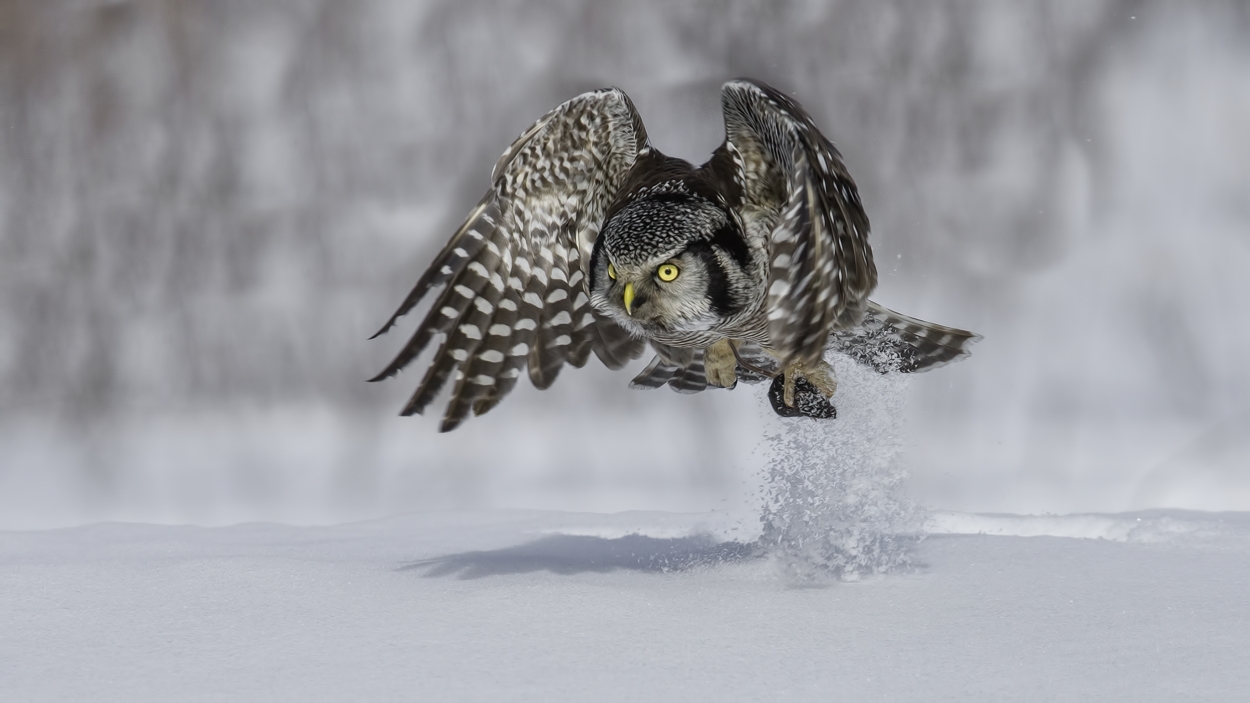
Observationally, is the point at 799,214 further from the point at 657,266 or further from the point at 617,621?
the point at 617,621

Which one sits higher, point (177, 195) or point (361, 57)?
point (361, 57)

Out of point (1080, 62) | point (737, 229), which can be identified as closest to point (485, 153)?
point (737, 229)

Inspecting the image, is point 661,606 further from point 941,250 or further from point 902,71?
point 902,71

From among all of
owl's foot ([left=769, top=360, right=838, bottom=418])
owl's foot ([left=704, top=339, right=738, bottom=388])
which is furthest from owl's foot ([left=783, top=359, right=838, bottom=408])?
owl's foot ([left=704, top=339, right=738, bottom=388])

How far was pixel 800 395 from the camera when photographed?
3.54 m

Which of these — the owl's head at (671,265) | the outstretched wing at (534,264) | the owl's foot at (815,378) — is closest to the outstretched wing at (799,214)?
the owl's head at (671,265)

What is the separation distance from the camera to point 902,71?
650cm

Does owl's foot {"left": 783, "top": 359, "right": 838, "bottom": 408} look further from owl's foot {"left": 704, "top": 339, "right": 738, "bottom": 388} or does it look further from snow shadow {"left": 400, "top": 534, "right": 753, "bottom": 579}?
snow shadow {"left": 400, "top": 534, "right": 753, "bottom": 579}

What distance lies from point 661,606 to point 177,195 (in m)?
5.11

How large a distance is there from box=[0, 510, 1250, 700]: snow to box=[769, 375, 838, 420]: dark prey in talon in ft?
1.90

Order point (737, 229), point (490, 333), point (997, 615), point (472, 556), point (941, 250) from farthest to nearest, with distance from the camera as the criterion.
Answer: point (941, 250) < point (472, 556) < point (490, 333) < point (737, 229) < point (997, 615)

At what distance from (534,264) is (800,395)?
112cm

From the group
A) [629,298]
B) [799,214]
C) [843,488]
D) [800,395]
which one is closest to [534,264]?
[629,298]

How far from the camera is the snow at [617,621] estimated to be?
228 cm
